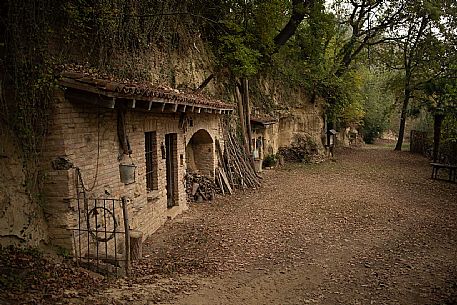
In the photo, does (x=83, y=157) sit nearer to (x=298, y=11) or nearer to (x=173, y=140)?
(x=173, y=140)

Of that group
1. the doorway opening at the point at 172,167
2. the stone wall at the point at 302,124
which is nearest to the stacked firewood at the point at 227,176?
the doorway opening at the point at 172,167

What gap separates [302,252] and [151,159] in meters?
4.22

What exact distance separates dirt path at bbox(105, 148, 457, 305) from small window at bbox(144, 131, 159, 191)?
1.22 m

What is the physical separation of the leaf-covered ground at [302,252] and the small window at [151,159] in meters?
1.17

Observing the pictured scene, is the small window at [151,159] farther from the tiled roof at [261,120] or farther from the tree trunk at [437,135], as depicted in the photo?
the tree trunk at [437,135]

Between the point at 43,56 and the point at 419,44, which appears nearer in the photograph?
the point at 43,56

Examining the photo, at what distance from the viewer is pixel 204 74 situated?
1467 centimetres

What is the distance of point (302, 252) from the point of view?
27.5ft

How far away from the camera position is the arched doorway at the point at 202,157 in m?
13.5

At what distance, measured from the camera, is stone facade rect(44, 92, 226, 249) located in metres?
6.32

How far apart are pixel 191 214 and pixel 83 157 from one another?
519cm

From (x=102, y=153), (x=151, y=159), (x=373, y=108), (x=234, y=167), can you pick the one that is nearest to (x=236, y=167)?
(x=234, y=167)

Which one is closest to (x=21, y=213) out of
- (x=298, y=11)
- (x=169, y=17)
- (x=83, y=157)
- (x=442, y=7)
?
(x=83, y=157)

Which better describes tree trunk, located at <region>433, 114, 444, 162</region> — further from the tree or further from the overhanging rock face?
the overhanging rock face
